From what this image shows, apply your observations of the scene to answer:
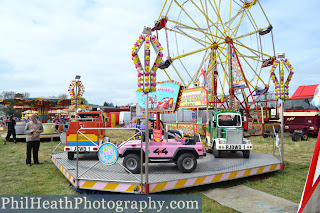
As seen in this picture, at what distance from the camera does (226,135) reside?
28.3 ft

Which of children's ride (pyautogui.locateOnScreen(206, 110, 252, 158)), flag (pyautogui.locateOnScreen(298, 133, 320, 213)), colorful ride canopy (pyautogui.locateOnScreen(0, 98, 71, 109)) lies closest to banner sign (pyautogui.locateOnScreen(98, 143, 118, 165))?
flag (pyautogui.locateOnScreen(298, 133, 320, 213))

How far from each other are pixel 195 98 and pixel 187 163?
1196 cm

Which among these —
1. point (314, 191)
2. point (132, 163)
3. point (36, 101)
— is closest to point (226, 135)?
point (132, 163)

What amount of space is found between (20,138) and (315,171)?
17.9m

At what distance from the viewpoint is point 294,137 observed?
50.2ft

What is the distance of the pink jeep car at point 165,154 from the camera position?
240 inches

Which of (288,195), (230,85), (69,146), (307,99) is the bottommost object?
(288,195)

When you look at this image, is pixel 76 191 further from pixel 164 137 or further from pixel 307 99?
pixel 307 99

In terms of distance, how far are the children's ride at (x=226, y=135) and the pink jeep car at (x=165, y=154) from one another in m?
2.28

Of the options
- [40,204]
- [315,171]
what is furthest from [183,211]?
[40,204]

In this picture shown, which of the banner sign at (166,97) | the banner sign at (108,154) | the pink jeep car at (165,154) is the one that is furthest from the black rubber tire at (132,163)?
the banner sign at (166,97)

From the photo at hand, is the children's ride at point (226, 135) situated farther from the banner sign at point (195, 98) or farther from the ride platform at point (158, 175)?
the banner sign at point (195, 98)

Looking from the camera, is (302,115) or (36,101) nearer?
(302,115)

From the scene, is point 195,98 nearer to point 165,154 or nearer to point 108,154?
point 165,154
